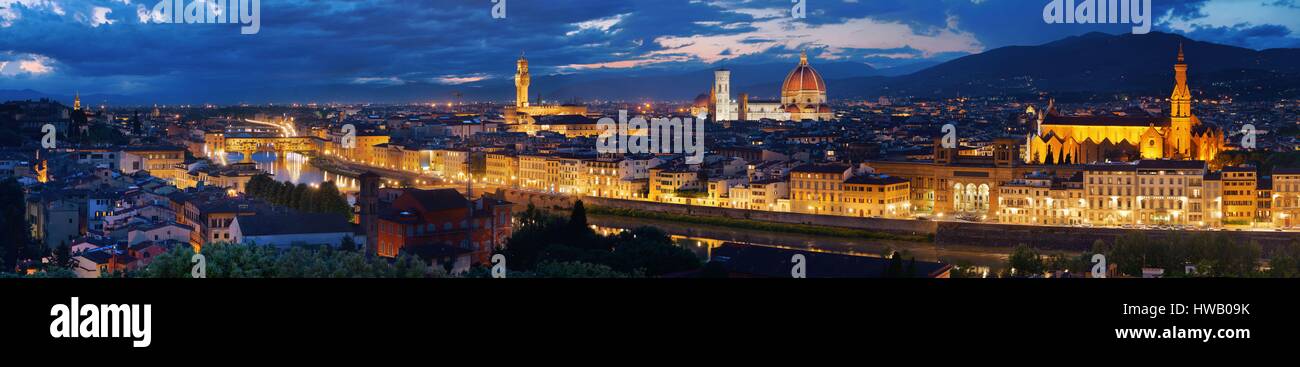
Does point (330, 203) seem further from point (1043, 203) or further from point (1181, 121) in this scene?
point (1181, 121)

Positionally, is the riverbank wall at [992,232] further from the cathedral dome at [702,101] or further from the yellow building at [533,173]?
the cathedral dome at [702,101]

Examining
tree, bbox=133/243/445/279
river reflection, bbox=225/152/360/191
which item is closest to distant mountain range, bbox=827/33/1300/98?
river reflection, bbox=225/152/360/191

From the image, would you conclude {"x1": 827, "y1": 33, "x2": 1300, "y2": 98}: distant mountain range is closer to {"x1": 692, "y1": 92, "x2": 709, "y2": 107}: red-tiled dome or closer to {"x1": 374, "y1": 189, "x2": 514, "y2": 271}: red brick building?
{"x1": 692, "y1": 92, "x2": 709, "y2": 107}: red-tiled dome

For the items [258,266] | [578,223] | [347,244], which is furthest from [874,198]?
[258,266]

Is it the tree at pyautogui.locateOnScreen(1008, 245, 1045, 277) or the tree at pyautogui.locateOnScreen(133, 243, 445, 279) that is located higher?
the tree at pyautogui.locateOnScreen(133, 243, 445, 279)
